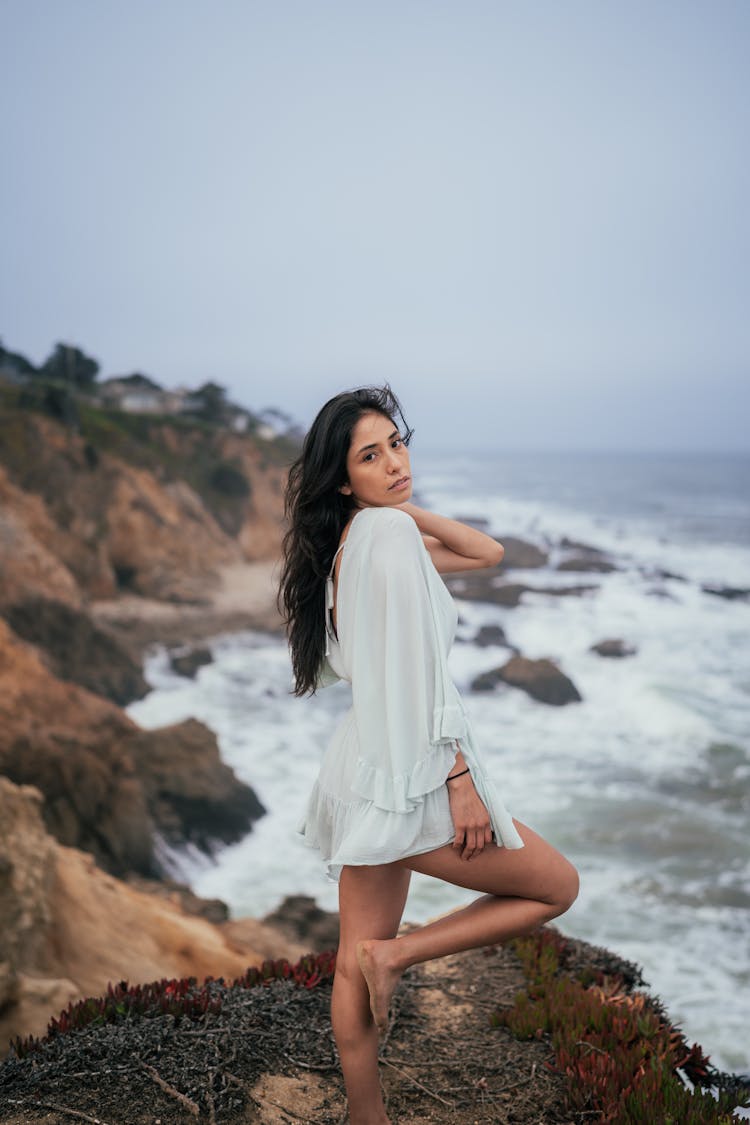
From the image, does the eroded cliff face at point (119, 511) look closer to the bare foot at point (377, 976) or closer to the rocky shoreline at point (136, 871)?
the rocky shoreline at point (136, 871)

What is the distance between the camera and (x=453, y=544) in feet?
11.1

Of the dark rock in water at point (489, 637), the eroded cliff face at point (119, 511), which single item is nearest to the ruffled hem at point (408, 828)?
the eroded cliff face at point (119, 511)

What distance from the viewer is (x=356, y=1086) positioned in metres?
3.16

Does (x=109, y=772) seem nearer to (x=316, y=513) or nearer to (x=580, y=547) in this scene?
(x=316, y=513)

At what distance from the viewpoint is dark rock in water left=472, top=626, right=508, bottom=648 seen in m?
26.8

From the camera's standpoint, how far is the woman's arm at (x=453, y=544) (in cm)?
332

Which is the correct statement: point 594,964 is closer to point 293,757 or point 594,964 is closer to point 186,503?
point 293,757

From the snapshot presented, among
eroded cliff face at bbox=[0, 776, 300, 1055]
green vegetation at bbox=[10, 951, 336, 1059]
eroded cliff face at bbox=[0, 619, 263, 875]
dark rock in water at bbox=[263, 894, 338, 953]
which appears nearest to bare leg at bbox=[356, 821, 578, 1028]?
green vegetation at bbox=[10, 951, 336, 1059]

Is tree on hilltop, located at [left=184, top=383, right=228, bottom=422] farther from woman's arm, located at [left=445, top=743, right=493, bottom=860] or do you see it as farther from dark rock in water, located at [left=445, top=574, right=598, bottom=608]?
woman's arm, located at [left=445, top=743, right=493, bottom=860]

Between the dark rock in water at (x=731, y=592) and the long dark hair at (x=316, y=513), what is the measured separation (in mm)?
34498

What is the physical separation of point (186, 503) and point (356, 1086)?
3291 centimetres

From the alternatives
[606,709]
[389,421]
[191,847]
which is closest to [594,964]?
[389,421]

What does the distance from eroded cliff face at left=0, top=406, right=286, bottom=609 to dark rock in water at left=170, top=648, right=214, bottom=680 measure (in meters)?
3.08

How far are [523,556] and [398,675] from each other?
131 feet
